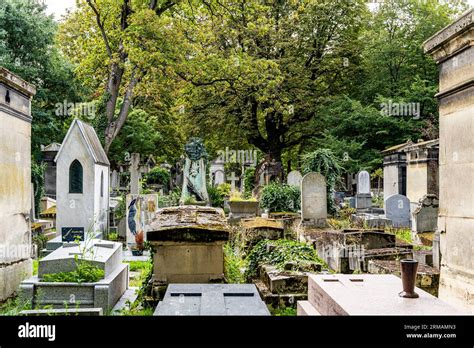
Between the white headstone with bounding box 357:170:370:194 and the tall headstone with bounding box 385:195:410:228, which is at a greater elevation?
the white headstone with bounding box 357:170:370:194

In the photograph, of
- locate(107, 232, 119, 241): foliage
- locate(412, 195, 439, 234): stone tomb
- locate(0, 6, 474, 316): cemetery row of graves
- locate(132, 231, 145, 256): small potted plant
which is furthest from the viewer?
locate(107, 232, 119, 241): foliage

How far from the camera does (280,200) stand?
17.3 metres

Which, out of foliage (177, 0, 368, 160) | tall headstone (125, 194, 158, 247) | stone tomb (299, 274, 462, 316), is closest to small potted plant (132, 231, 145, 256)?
tall headstone (125, 194, 158, 247)

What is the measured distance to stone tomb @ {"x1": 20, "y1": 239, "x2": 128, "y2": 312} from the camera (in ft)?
20.5

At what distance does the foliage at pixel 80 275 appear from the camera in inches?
253

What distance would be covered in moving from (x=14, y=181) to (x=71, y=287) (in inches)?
89.1

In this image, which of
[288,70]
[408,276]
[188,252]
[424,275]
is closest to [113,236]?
[188,252]

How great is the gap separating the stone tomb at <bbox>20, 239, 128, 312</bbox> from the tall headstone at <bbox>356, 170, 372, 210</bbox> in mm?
14968

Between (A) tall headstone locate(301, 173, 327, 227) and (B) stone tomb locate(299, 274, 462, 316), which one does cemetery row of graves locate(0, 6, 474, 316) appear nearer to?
(B) stone tomb locate(299, 274, 462, 316)

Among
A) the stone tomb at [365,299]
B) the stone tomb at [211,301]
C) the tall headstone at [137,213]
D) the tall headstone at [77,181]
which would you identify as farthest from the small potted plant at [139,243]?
the stone tomb at [365,299]

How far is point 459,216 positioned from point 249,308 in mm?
2950

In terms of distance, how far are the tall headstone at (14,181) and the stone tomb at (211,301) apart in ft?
11.5

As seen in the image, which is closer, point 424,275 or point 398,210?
point 424,275

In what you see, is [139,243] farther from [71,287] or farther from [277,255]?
[71,287]
